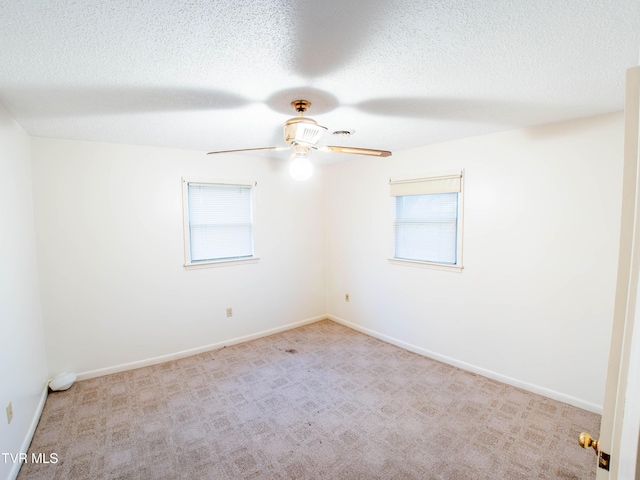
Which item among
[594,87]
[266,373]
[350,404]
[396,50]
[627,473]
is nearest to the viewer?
Answer: [627,473]

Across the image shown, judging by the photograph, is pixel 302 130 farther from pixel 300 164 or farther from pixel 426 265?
pixel 426 265

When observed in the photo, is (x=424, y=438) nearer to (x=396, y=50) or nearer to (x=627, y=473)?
(x=627, y=473)

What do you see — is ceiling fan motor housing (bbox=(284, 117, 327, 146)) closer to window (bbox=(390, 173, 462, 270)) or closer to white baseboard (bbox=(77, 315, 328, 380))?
window (bbox=(390, 173, 462, 270))

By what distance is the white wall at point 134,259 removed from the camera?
2.91m

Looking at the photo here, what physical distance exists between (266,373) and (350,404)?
1.00m

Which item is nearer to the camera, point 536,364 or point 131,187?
point 536,364

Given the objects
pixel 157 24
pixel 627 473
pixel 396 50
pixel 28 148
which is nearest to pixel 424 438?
pixel 627 473

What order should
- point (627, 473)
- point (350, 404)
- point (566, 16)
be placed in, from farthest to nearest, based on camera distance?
point (350, 404) → point (566, 16) → point (627, 473)

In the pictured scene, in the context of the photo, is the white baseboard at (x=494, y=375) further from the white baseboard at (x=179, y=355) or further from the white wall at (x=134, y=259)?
the white wall at (x=134, y=259)

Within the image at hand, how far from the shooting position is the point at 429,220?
352 centimetres

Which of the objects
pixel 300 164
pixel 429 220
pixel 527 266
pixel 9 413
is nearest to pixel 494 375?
pixel 527 266

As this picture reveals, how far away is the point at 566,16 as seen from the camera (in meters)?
1.19

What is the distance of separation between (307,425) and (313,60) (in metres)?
2.52

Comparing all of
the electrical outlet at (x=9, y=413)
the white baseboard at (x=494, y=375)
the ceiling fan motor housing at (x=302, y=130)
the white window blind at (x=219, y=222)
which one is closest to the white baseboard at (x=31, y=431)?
the electrical outlet at (x=9, y=413)
